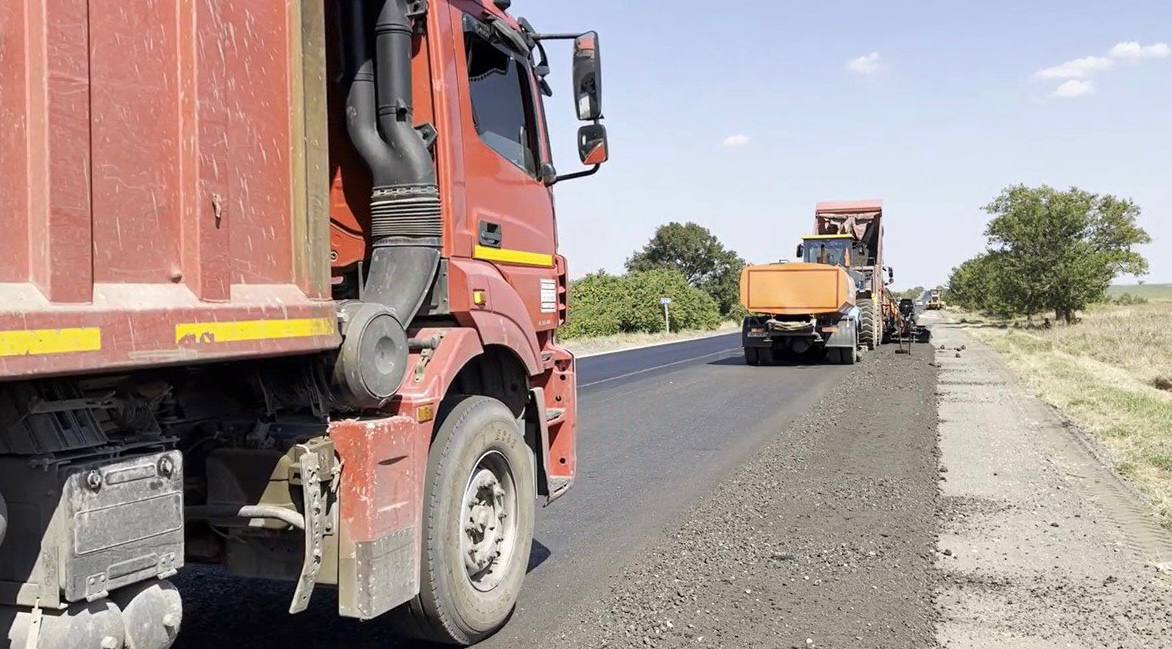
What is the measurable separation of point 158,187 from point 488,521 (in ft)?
7.46

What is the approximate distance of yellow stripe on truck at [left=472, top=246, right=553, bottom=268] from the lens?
442 cm

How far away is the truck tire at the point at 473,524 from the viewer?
381 cm

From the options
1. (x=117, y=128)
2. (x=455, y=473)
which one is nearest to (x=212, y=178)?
(x=117, y=128)

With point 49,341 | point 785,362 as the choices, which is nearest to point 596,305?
point 785,362

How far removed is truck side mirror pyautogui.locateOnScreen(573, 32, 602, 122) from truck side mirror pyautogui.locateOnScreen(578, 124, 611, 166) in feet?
0.24

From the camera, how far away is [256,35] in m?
2.97

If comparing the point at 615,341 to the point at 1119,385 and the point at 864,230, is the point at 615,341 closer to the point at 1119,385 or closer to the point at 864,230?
the point at 864,230

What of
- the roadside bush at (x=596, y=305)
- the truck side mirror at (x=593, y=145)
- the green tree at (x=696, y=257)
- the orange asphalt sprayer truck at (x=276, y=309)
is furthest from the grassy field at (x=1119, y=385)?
the green tree at (x=696, y=257)

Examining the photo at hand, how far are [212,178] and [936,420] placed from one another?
34.9 ft

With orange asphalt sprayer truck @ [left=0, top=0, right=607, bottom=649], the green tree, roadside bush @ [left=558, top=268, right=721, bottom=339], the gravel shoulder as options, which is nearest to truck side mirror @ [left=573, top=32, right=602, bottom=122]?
orange asphalt sprayer truck @ [left=0, top=0, right=607, bottom=649]

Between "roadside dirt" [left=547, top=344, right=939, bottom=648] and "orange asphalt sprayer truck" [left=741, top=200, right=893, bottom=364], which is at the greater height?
"orange asphalt sprayer truck" [left=741, top=200, right=893, bottom=364]

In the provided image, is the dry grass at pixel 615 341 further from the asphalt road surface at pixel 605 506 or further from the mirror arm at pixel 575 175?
the mirror arm at pixel 575 175

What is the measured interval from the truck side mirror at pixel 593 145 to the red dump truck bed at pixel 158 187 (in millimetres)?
2260

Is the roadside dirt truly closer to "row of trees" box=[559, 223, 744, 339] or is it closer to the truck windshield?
the truck windshield
